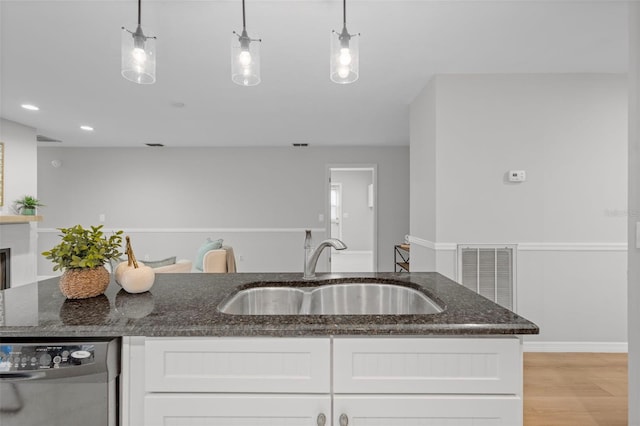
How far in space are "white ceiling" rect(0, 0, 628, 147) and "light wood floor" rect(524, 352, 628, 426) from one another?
239 cm

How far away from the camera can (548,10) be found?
6.57ft

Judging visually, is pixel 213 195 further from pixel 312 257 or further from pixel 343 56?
pixel 343 56

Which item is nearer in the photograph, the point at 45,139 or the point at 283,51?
the point at 283,51

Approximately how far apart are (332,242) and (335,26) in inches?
55.8

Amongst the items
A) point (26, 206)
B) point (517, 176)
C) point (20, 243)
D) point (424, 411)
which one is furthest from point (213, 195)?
point (424, 411)

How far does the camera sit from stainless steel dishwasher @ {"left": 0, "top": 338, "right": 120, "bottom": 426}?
954mm

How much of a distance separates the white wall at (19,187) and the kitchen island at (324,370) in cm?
456

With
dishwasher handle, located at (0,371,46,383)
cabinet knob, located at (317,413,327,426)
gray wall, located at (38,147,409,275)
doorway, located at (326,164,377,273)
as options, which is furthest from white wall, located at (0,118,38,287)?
doorway, located at (326,164,377,273)

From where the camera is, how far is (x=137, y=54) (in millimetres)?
1287

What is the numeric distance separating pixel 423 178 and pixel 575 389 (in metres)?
1.93

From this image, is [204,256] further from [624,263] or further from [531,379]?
[624,263]

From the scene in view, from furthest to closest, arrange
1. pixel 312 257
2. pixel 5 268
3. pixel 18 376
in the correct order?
pixel 5 268
pixel 312 257
pixel 18 376

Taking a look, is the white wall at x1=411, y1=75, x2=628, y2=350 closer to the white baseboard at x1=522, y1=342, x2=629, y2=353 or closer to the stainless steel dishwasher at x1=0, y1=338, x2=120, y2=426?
the white baseboard at x1=522, y1=342, x2=629, y2=353

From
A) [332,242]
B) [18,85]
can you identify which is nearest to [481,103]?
[332,242]
